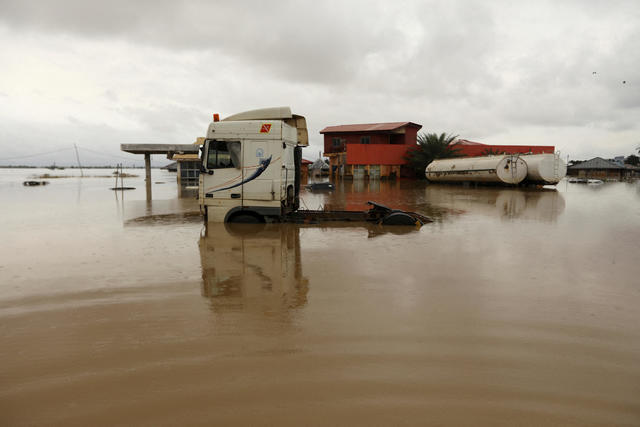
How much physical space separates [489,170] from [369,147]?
16.7m

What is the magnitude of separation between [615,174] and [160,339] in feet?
254

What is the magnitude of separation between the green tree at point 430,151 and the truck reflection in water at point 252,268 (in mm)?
34927

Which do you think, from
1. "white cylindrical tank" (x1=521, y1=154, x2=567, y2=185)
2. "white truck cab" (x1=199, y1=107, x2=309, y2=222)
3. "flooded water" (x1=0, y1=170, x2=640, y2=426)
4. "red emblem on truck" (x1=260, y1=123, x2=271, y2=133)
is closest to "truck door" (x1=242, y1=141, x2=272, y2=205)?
"white truck cab" (x1=199, y1=107, x2=309, y2=222)

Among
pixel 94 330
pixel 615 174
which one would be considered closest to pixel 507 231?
pixel 94 330

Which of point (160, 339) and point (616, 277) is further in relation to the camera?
point (616, 277)

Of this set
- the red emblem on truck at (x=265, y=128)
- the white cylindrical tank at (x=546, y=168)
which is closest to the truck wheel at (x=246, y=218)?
the red emblem on truck at (x=265, y=128)

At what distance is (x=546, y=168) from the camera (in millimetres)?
28812

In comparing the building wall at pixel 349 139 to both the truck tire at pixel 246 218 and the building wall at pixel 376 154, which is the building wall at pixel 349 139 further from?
the truck tire at pixel 246 218

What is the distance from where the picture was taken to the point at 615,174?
2463 inches

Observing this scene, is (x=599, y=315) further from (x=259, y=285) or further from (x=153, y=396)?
(x=153, y=396)

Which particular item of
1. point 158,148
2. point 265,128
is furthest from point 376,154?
point 265,128

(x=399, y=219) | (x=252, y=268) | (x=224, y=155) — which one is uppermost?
(x=224, y=155)

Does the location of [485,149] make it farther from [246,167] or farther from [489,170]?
[246,167]

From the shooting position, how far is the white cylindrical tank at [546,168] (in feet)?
94.4
